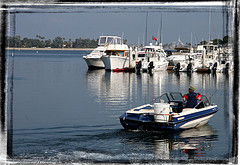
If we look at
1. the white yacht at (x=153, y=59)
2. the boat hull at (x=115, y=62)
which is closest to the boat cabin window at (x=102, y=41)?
the white yacht at (x=153, y=59)

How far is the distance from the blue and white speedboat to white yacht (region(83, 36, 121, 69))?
148 feet

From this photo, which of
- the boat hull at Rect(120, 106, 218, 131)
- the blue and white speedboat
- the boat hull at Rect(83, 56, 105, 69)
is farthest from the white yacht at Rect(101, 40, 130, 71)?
the boat hull at Rect(120, 106, 218, 131)

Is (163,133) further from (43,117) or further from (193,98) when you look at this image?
(43,117)

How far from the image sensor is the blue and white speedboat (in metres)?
16.3

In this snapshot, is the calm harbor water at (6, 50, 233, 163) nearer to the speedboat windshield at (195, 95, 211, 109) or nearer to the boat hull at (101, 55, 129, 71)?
the speedboat windshield at (195, 95, 211, 109)

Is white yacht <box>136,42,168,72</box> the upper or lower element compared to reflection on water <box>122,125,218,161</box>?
upper

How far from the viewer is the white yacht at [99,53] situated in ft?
213

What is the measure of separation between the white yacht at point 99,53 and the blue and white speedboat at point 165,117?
45.2 meters

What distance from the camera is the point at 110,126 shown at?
1875 centimetres

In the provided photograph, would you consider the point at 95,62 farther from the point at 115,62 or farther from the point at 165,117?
the point at 165,117

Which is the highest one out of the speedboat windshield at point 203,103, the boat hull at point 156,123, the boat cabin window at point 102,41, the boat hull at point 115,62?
the boat cabin window at point 102,41

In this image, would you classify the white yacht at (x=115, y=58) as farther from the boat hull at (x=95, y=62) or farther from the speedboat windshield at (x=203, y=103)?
the speedboat windshield at (x=203, y=103)

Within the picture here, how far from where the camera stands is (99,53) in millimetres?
64812

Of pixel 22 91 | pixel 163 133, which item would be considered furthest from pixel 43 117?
pixel 22 91
